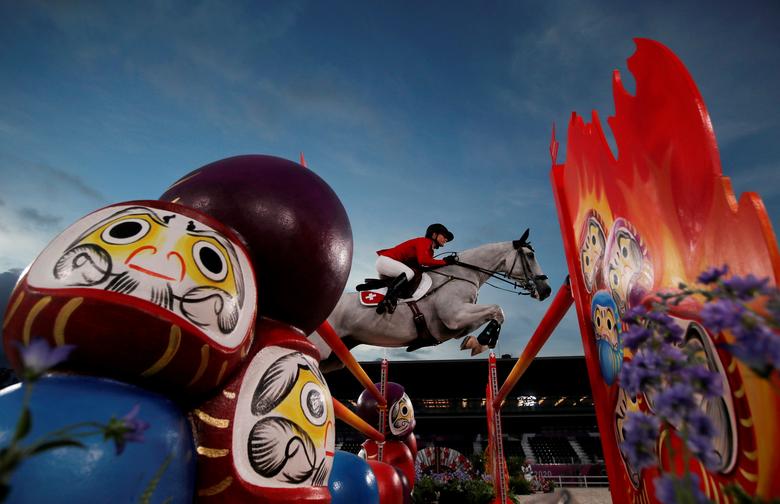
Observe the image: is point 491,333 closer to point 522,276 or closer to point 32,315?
point 522,276

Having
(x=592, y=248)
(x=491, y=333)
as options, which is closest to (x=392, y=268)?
(x=491, y=333)

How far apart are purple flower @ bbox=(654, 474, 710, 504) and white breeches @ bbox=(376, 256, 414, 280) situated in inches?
Result: 137

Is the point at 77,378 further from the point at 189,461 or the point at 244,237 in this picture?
the point at 244,237

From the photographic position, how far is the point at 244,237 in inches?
55.6

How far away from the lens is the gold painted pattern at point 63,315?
0.94 m

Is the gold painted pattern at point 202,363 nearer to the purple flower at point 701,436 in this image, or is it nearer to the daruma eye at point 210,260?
the daruma eye at point 210,260

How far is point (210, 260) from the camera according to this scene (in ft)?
3.70

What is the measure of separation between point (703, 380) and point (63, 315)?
1.19 metres

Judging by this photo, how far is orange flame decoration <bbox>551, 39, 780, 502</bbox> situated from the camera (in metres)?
0.81

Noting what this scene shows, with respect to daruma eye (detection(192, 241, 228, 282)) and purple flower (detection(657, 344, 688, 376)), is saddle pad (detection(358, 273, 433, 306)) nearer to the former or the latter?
daruma eye (detection(192, 241, 228, 282))

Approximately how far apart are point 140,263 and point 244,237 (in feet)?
1.37

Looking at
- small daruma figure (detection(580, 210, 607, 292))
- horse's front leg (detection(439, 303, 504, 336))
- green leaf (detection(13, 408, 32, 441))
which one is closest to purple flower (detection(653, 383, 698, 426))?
green leaf (detection(13, 408, 32, 441))

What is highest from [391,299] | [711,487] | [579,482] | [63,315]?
[391,299]

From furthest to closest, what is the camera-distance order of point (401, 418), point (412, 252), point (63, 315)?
point (401, 418) → point (412, 252) → point (63, 315)
